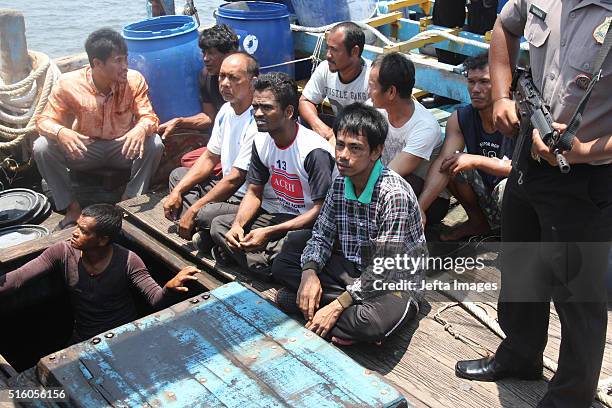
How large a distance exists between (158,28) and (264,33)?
826 millimetres

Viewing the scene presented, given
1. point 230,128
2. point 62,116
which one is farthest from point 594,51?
point 62,116

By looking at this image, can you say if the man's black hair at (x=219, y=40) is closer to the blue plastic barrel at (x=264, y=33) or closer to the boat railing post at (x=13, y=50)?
the blue plastic barrel at (x=264, y=33)

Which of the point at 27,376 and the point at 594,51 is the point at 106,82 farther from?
the point at 594,51

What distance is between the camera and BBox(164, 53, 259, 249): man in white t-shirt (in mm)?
3662

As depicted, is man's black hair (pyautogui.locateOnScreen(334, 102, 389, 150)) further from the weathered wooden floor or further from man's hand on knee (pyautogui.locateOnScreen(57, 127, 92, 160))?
man's hand on knee (pyautogui.locateOnScreen(57, 127, 92, 160))

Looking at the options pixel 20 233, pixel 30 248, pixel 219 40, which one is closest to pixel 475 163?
pixel 219 40

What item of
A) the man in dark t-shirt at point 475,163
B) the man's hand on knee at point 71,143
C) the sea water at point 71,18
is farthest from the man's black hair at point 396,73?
the sea water at point 71,18

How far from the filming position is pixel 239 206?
11.7 ft

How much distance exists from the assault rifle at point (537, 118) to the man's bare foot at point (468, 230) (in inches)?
52.2

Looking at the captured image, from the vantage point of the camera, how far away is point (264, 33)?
208 inches

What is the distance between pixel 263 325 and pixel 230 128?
1.47 m

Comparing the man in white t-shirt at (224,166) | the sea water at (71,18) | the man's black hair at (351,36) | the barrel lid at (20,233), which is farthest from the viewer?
the sea water at (71,18)

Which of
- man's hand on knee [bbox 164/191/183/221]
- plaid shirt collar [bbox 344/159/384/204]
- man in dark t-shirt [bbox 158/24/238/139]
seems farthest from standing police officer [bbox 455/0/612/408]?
man in dark t-shirt [bbox 158/24/238/139]

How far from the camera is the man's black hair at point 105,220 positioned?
3.23 meters
